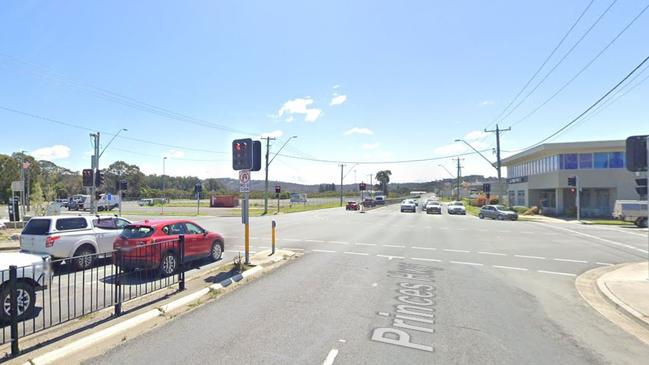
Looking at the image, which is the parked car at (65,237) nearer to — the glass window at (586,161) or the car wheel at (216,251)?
the car wheel at (216,251)

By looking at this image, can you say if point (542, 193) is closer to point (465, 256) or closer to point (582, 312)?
point (465, 256)

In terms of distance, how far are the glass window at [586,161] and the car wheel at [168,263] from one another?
137 feet

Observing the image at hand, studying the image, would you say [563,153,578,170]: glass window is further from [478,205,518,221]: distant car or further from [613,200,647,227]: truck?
[613,200,647,227]: truck

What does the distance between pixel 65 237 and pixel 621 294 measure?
1438cm

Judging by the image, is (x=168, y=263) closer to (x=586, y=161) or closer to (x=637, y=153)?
(x=637, y=153)

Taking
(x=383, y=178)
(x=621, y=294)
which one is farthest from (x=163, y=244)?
(x=383, y=178)

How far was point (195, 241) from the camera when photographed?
11.3 metres

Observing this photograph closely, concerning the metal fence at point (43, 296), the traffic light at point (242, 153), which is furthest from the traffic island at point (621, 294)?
the traffic light at point (242, 153)

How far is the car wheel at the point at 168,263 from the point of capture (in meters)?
9.64

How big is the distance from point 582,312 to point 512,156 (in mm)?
49688

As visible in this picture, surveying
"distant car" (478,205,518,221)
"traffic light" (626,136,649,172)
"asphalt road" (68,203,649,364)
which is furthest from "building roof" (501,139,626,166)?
"traffic light" (626,136,649,172)

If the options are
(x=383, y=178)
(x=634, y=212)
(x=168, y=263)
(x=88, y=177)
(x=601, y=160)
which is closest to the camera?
(x=168, y=263)

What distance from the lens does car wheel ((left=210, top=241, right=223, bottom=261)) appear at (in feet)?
40.0

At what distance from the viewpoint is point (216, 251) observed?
12.4 metres
